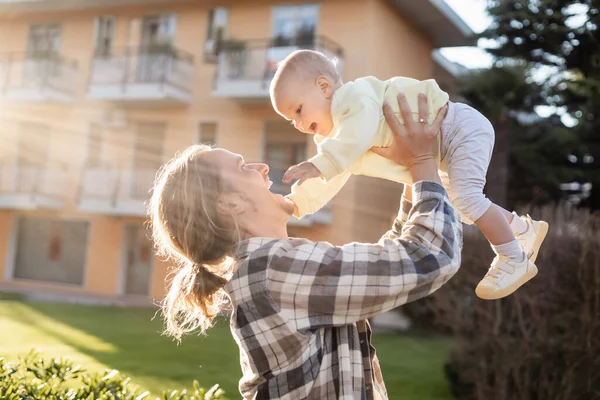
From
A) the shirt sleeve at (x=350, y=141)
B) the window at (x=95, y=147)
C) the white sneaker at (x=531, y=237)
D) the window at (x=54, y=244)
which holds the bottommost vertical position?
the window at (x=54, y=244)

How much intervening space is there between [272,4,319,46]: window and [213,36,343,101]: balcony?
5cm

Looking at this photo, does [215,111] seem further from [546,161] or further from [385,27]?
[546,161]

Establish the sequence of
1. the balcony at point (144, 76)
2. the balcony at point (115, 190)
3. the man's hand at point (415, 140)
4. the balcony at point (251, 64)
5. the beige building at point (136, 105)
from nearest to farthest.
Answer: the man's hand at point (415, 140) < the balcony at point (251, 64) < the beige building at point (136, 105) < the balcony at point (144, 76) < the balcony at point (115, 190)

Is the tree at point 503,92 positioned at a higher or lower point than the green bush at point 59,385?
higher

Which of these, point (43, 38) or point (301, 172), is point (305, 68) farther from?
point (43, 38)

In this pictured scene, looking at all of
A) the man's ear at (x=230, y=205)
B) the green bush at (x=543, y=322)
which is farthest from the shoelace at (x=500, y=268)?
the green bush at (x=543, y=322)

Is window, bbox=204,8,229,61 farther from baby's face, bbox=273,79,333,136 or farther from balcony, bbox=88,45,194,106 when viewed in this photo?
baby's face, bbox=273,79,333,136

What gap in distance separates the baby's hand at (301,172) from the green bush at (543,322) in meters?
4.34

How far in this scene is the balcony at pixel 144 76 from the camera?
14.9m

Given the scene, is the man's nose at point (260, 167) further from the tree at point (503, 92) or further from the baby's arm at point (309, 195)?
the tree at point (503, 92)

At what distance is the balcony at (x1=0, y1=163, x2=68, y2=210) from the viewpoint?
1661cm

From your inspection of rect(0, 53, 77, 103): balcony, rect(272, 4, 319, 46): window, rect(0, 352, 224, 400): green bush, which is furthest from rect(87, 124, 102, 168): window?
rect(0, 352, 224, 400): green bush

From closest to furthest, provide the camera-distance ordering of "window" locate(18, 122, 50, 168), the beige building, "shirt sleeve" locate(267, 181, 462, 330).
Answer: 1. "shirt sleeve" locate(267, 181, 462, 330)
2. the beige building
3. "window" locate(18, 122, 50, 168)

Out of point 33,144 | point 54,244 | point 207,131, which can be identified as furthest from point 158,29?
point 54,244
